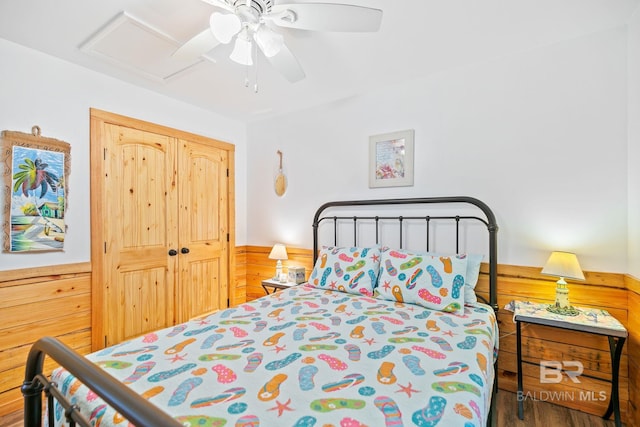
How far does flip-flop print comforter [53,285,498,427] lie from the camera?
3.21 ft

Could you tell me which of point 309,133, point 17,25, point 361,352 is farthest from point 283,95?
point 361,352

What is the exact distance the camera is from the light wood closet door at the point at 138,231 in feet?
8.58

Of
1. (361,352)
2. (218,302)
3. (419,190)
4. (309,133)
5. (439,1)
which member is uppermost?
(439,1)

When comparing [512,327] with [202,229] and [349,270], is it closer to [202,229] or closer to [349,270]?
[349,270]

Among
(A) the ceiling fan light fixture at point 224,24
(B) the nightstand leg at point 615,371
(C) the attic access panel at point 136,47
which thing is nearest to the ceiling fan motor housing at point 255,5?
(A) the ceiling fan light fixture at point 224,24

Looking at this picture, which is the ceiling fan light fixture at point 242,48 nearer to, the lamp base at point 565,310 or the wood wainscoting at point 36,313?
the wood wainscoting at point 36,313

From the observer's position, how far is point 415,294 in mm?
2141

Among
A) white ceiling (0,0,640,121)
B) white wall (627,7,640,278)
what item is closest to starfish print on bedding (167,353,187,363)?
white ceiling (0,0,640,121)

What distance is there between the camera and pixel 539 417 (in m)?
1.98

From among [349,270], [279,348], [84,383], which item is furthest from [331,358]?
[349,270]

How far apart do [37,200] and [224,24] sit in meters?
1.95

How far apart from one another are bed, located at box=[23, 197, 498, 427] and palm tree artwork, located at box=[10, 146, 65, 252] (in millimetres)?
1356

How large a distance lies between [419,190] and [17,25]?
3063 mm

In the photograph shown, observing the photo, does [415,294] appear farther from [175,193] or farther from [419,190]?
[175,193]
